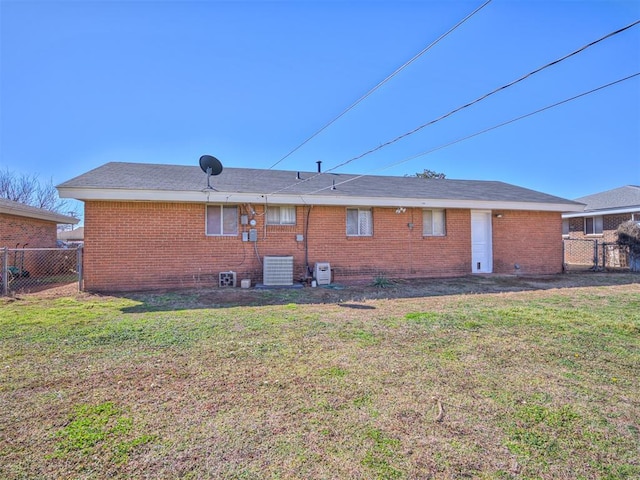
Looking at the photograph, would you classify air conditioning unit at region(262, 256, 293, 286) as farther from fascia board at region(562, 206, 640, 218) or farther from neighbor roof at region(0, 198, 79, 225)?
fascia board at region(562, 206, 640, 218)

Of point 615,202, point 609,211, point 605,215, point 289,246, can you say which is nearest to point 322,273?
point 289,246

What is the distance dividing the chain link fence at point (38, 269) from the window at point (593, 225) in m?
24.3

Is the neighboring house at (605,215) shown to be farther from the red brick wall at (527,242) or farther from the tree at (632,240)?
the red brick wall at (527,242)

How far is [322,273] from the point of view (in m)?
10.7

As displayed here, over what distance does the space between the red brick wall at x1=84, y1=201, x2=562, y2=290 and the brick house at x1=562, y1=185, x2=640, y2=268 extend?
5.12m

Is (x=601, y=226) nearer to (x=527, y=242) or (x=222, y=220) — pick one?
(x=527, y=242)

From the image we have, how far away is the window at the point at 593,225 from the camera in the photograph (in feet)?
61.1

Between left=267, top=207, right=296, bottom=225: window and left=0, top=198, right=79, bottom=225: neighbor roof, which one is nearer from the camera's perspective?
left=267, top=207, right=296, bottom=225: window

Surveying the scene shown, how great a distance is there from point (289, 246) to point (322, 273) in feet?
4.59

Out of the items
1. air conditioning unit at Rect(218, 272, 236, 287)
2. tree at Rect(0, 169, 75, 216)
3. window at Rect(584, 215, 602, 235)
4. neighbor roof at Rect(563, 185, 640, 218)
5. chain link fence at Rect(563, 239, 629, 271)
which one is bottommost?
air conditioning unit at Rect(218, 272, 236, 287)

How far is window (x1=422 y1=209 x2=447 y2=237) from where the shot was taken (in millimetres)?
12211

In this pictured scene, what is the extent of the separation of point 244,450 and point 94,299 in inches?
301

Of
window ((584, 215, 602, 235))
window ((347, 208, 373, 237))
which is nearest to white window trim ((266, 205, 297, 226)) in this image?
window ((347, 208, 373, 237))

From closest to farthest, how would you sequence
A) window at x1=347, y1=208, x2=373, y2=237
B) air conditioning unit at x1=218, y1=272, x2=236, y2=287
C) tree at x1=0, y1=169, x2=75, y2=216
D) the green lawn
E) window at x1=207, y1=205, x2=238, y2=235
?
the green lawn → air conditioning unit at x1=218, y1=272, x2=236, y2=287 → window at x1=207, y1=205, x2=238, y2=235 → window at x1=347, y1=208, x2=373, y2=237 → tree at x1=0, y1=169, x2=75, y2=216
